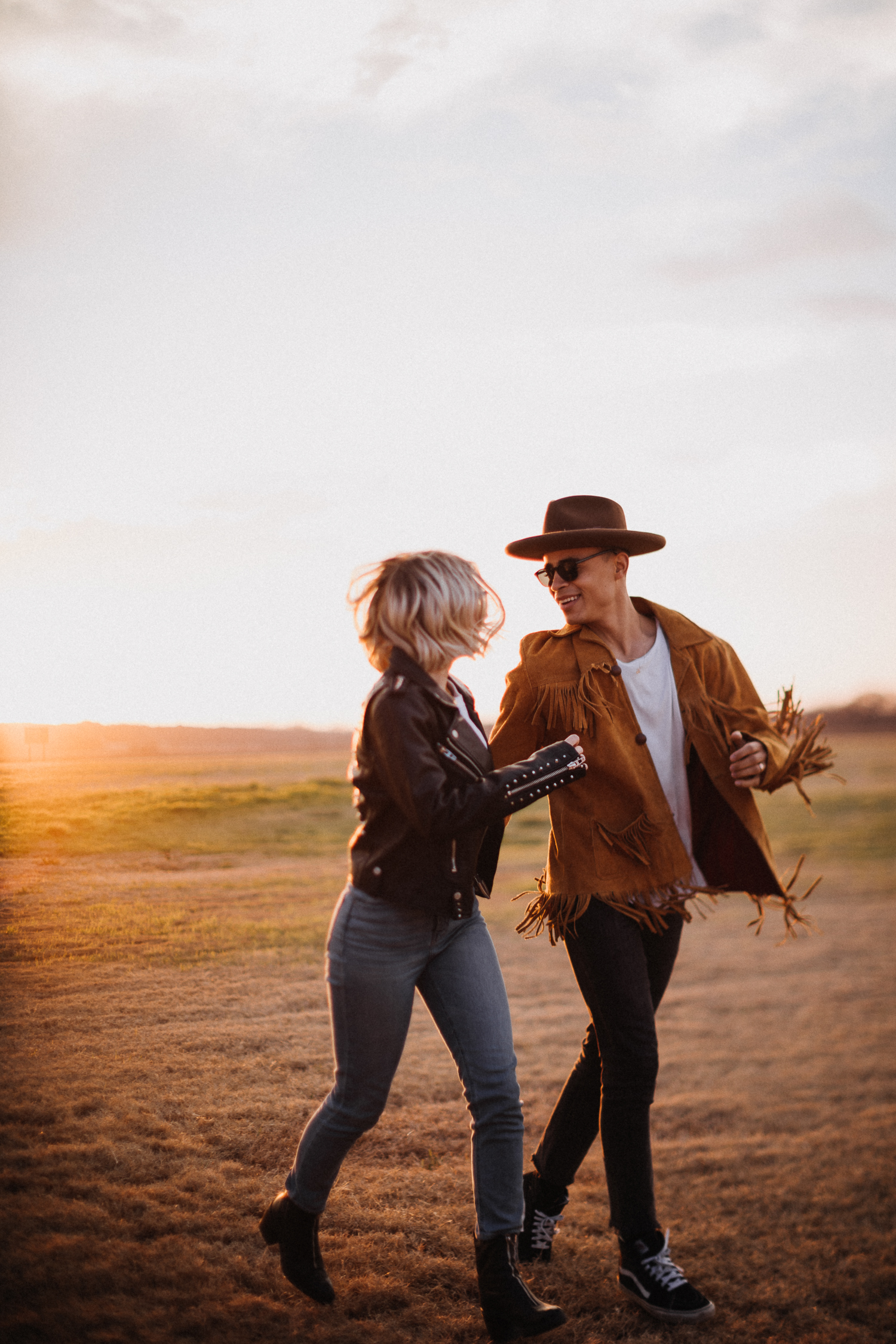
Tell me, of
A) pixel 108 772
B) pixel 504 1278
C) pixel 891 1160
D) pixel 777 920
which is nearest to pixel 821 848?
pixel 777 920

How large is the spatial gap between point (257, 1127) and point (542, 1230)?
100cm

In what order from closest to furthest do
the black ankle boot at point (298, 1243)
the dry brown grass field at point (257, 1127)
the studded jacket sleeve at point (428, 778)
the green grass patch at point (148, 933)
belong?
the studded jacket sleeve at point (428, 778), the black ankle boot at point (298, 1243), the dry brown grass field at point (257, 1127), the green grass patch at point (148, 933)

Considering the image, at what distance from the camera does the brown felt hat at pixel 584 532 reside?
2955 millimetres

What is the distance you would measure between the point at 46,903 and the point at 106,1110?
34.4 inches

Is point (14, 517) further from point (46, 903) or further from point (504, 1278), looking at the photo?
point (504, 1278)

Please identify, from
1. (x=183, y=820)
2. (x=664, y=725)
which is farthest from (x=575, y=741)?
(x=183, y=820)

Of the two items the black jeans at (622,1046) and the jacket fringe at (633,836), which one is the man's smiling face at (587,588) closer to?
the jacket fringe at (633,836)

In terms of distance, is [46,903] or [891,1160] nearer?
[46,903]

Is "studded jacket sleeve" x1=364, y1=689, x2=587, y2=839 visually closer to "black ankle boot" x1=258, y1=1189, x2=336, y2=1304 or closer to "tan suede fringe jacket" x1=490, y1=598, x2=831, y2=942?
"tan suede fringe jacket" x1=490, y1=598, x2=831, y2=942

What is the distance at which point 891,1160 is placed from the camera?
16.5ft

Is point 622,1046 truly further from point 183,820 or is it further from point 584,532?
point 183,820

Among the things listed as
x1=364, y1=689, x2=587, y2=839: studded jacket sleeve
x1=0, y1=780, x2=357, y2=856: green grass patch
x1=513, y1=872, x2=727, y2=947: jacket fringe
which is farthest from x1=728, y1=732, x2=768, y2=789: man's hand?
x1=0, y1=780, x2=357, y2=856: green grass patch


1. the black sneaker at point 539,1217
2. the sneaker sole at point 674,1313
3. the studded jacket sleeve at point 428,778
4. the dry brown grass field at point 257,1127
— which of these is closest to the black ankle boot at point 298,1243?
the dry brown grass field at point 257,1127

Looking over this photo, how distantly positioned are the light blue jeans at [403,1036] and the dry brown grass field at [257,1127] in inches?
19.4
